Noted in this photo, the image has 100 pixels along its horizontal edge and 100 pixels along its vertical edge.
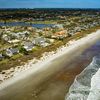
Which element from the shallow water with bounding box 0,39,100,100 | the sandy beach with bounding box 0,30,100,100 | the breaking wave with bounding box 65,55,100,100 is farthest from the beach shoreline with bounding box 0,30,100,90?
the breaking wave with bounding box 65,55,100,100

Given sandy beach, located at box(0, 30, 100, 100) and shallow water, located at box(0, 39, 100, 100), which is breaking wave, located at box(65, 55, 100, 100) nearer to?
shallow water, located at box(0, 39, 100, 100)

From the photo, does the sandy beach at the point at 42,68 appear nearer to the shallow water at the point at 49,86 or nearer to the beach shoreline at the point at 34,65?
the beach shoreline at the point at 34,65

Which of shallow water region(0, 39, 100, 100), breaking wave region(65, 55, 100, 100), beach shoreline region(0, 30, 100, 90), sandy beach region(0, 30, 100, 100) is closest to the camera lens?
breaking wave region(65, 55, 100, 100)

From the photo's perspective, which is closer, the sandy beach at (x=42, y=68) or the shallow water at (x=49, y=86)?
the shallow water at (x=49, y=86)

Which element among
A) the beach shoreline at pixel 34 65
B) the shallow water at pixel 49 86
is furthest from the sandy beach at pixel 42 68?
the shallow water at pixel 49 86

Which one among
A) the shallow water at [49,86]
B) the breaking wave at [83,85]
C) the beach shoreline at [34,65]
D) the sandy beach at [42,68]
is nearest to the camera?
the breaking wave at [83,85]

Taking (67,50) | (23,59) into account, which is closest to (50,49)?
(67,50)

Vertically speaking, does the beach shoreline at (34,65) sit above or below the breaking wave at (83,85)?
below

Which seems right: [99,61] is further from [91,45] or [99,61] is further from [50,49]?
[91,45]
